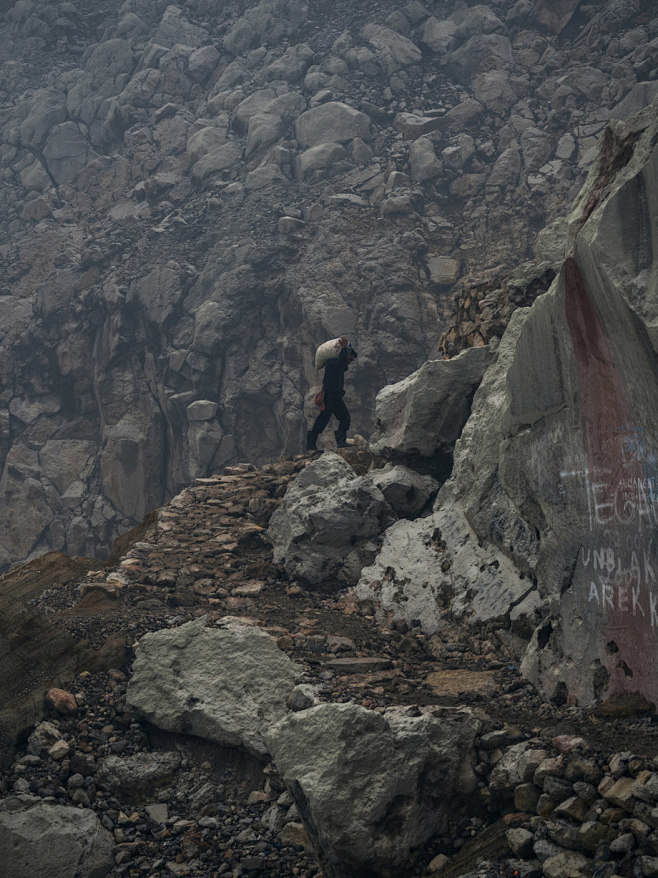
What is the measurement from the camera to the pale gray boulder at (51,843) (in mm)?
3379

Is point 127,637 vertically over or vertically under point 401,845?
over

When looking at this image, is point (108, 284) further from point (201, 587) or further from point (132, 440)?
point (201, 587)

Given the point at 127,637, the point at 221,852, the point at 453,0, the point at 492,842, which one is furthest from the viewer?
the point at 453,0

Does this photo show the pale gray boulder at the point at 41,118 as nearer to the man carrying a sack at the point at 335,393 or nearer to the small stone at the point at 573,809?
the man carrying a sack at the point at 335,393

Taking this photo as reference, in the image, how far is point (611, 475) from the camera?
3873 mm

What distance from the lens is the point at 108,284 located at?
1992cm

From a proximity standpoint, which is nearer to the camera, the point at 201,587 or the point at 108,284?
the point at 201,587

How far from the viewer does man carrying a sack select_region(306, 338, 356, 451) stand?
8.77 metres

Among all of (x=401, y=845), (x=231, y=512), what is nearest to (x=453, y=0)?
(x=231, y=512)

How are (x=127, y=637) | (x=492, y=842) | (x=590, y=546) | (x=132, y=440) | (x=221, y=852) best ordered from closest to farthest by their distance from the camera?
(x=492, y=842)
(x=221, y=852)
(x=590, y=546)
(x=127, y=637)
(x=132, y=440)

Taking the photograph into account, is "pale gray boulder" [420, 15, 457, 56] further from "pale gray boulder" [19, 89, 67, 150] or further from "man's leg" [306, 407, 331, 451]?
"man's leg" [306, 407, 331, 451]

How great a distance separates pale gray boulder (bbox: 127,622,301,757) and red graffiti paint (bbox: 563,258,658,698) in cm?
190

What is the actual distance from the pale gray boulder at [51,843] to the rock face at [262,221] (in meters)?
12.5

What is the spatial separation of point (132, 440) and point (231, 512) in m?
11.9
